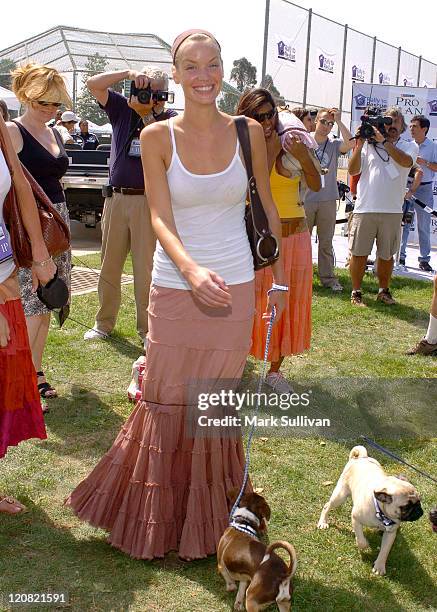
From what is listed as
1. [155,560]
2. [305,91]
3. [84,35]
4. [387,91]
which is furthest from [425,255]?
[84,35]

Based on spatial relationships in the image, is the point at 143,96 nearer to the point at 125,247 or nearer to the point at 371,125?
the point at 125,247

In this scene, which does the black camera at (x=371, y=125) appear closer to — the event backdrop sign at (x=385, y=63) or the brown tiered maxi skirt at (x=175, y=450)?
the brown tiered maxi skirt at (x=175, y=450)

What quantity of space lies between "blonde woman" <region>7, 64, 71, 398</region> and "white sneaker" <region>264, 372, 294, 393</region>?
5.38ft

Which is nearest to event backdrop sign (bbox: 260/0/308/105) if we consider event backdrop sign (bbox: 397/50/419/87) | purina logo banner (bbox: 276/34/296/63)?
purina logo banner (bbox: 276/34/296/63)

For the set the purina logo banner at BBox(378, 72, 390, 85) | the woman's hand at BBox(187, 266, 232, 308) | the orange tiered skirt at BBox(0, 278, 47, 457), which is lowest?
the orange tiered skirt at BBox(0, 278, 47, 457)

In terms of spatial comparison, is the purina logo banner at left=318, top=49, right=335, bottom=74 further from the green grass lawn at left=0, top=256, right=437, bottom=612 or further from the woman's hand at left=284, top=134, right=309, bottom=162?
the woman's hand at left=284, top=134, right=309, bottom=162

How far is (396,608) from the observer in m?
2.74

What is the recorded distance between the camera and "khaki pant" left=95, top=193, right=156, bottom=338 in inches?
224

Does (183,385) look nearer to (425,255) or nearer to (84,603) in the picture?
(84,603)

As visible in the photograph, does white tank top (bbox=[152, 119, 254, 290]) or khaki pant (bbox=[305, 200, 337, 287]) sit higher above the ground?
white tank top (bbox=[152, 119, 254, 290])

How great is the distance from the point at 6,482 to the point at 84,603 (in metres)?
1.11

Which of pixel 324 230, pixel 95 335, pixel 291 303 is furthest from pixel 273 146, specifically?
pixel 324 230

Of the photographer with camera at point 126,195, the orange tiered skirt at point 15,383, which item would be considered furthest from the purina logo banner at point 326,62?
the orange tiered skirt at point 15,383
